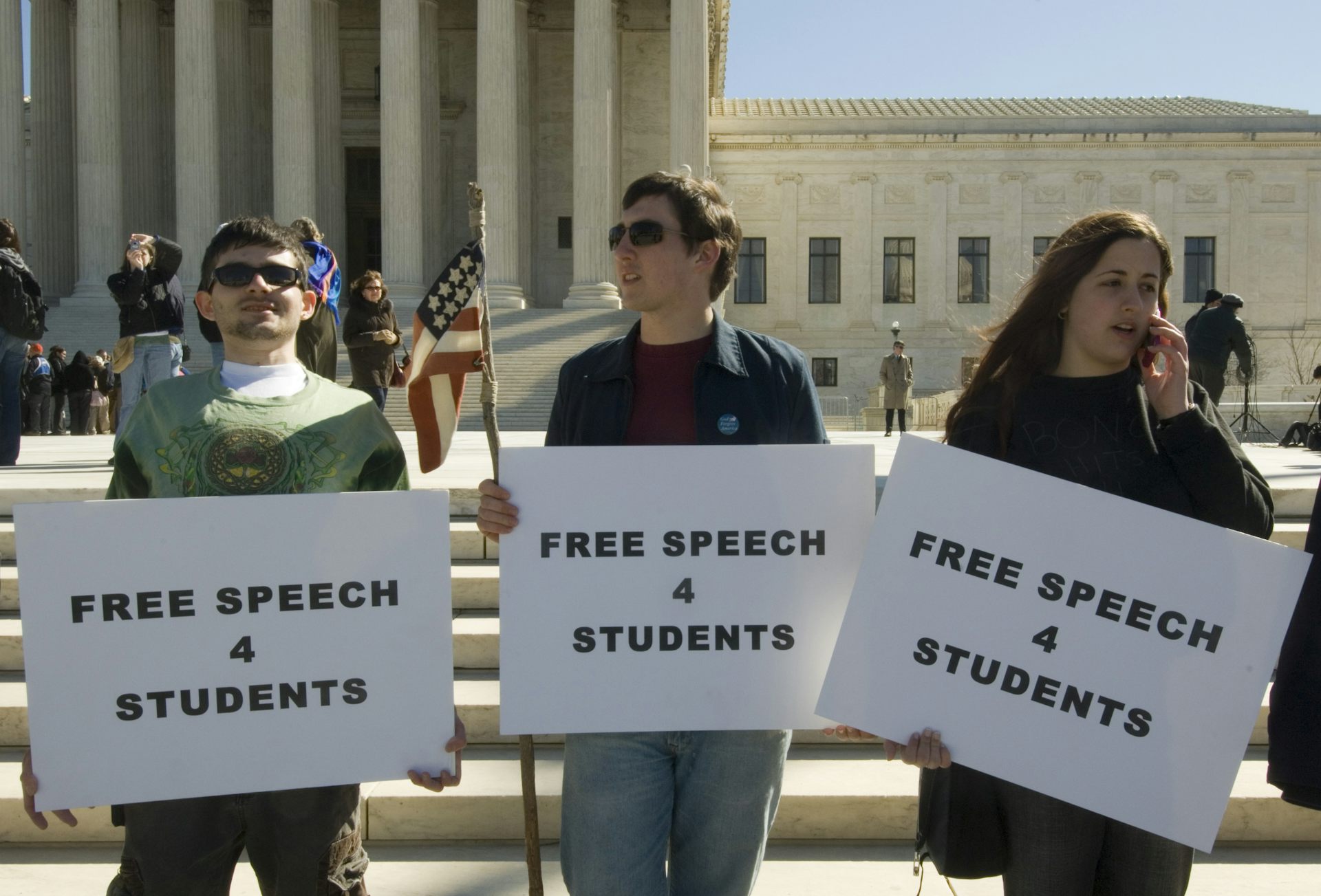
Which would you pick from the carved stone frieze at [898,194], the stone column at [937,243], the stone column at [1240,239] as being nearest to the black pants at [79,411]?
the carved stone frieze at [898,194]

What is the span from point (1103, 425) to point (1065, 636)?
0.54 metres

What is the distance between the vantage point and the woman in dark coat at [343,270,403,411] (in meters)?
11.6

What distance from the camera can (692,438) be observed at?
3145mm

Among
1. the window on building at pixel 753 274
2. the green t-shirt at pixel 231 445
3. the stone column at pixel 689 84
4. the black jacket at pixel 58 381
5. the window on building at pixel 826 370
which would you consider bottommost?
the window on building at pixel 826 370

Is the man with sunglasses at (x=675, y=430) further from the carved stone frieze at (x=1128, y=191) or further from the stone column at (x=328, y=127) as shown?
the carved stone frieze at (x=1128, y=191)

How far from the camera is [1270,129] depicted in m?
42.9

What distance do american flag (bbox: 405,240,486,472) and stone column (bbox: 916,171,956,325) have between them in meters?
41.6

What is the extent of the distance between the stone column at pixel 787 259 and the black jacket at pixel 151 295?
112 ft

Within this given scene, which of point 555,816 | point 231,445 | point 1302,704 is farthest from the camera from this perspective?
point 555,816

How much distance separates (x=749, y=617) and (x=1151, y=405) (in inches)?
46.0

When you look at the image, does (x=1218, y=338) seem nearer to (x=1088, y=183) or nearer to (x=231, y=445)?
(x=231, y=445)


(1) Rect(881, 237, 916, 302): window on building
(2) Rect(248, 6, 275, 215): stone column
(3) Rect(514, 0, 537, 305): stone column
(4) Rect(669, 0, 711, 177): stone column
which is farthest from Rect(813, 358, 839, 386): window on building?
(2) Rect(248, 6, 275, 215): stone column

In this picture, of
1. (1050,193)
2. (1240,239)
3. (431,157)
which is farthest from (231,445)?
(1240,239)

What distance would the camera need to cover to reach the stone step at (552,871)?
421cm
